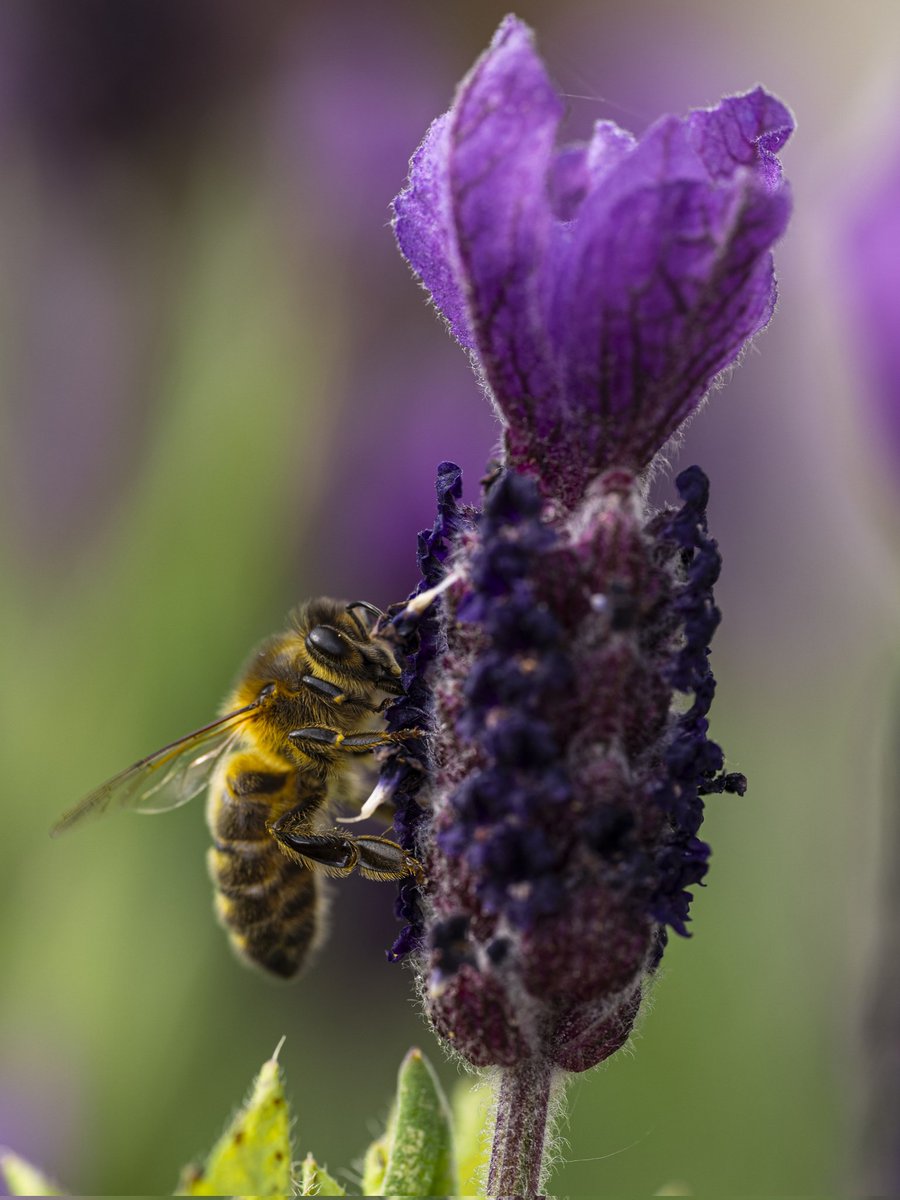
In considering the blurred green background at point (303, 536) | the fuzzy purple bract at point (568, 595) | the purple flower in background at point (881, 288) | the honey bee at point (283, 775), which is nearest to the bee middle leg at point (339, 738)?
the honey bee at point (283, 775)

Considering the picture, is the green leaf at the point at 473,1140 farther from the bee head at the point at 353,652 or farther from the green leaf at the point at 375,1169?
the bee head at the point at 353,652

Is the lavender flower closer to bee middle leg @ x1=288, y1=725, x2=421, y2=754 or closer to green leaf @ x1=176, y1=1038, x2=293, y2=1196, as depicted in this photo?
green leaf @ x1=176, y1=1038, x2=293, y2=1196

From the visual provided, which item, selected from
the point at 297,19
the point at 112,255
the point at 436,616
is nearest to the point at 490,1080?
the point at 436,616

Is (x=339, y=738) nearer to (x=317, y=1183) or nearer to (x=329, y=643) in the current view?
(x=329, y=643)

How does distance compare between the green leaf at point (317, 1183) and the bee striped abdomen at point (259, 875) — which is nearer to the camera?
the green leaf at point (317, 1183)

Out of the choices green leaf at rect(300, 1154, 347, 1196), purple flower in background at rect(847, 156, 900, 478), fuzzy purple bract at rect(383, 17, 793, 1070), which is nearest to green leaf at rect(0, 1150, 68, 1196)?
green leaf at rect(300, 1154, 347, 1196)

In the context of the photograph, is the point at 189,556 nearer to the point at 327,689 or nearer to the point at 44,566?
the point at 44,566
